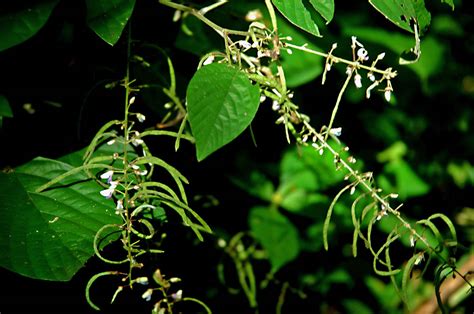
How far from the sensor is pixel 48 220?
0.90 m

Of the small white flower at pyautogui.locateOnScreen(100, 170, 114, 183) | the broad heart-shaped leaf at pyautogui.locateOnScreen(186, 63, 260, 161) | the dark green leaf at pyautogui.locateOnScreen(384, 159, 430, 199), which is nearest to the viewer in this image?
the broad heart-shaped leaf at pyautogui.locateOnScreen(186, 63, 260, 161)

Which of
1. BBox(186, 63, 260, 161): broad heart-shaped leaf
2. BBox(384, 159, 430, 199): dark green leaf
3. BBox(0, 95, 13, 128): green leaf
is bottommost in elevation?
BBox(384, 159, 430, 199): dark green leaf

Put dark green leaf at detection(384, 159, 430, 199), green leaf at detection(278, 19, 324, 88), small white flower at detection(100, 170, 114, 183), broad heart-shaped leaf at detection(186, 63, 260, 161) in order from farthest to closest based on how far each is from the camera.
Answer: dark green leaf at detection(384, 159, 430, 199) → green leaf at detection(278, 19, 324, 88) → small white flower at detection(100, 170, 114, 183) → broad heart-shaped leaf at detection(186, 63, 260, 161)

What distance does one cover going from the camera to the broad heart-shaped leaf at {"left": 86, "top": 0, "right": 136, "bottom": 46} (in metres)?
0.89

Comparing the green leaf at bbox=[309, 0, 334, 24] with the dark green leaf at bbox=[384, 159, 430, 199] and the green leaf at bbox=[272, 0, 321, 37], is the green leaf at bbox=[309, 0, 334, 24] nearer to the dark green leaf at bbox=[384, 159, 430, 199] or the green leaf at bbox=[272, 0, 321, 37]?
the green leaf at bbox=[272, 0, 321, 37]

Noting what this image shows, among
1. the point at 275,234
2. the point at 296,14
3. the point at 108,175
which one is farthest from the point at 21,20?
the point at 275,234

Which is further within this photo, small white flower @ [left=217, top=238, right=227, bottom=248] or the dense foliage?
small white flower @ [left=217, top=238, right=227, bottom=248]

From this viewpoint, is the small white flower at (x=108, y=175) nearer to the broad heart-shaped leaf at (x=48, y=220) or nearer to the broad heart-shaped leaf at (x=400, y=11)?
the broad heart-shaped leaf at (x=48, y=220)

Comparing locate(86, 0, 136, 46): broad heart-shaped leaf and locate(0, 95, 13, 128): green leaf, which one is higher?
locate(86, 0, 136, 46): broad heart-shaped leaf

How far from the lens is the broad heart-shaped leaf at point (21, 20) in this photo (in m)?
0.92

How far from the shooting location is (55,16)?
1.12 metres

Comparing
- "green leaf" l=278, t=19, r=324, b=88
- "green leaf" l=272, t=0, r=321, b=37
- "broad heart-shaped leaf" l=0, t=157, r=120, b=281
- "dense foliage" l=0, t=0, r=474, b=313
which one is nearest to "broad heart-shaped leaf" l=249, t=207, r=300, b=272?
"dense foliage" l=0, t=0, r=474, b=313

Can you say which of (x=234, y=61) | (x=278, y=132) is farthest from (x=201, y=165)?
(x=234, y=61)

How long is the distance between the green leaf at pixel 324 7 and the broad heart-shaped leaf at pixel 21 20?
421mm
